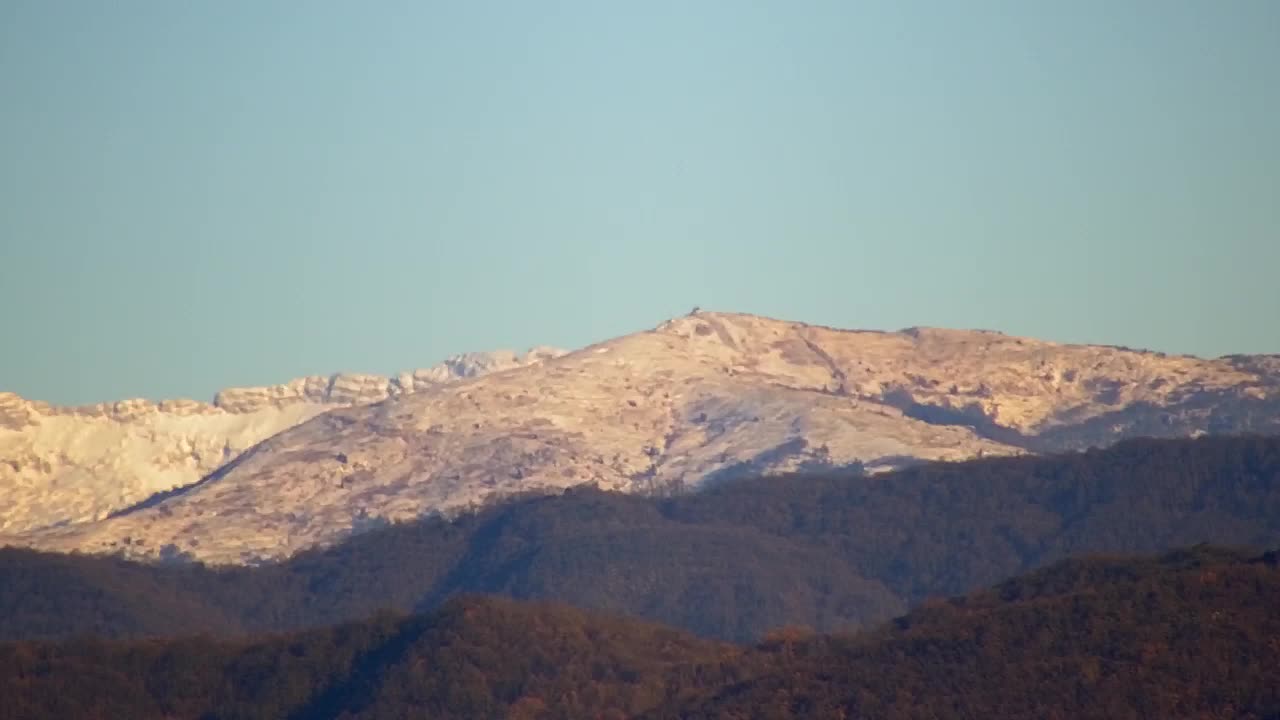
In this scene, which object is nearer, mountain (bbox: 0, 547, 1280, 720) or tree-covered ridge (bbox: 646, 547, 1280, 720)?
tree-covered ridge (bbox: 646, 547, 1280, 720)

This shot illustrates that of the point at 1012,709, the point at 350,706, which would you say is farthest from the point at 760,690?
the point at 350,706

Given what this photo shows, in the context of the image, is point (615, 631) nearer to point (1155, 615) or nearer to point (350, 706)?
point (350, 706)

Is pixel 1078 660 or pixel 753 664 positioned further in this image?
pixel 753 664

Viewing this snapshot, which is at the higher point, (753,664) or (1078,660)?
(753,664)

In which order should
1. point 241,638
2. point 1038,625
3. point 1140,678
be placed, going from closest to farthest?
1. point 1140,678
2. point 1038,625
3. point 241,638

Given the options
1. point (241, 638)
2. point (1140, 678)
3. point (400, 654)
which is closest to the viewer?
point (1140, 678)

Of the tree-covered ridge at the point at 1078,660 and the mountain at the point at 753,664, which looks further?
the mountain at the point at 753,664

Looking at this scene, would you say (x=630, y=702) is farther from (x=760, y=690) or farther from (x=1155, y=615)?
(x=1155, y=615)

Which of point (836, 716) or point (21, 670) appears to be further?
point (21, 670)
